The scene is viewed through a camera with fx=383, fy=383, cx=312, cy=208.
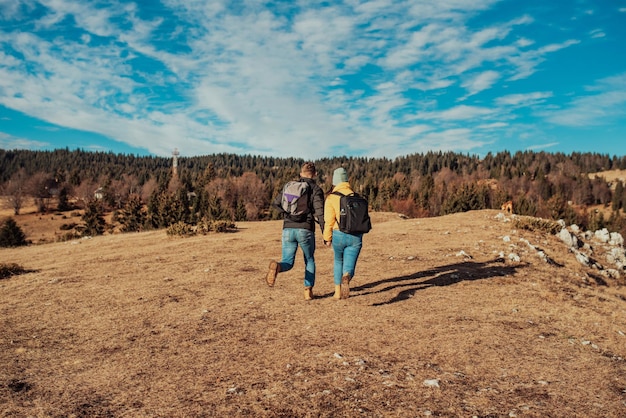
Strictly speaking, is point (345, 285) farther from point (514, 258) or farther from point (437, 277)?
point (514, 258)

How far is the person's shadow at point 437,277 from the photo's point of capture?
30.6ft

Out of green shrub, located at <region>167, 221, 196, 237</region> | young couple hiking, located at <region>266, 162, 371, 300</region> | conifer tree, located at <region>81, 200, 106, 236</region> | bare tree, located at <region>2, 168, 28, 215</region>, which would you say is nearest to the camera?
young couple hiking, located at <region>266, 162, 371, 300</region>

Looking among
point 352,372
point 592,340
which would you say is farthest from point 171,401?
point 592,340

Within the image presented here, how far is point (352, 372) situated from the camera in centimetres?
478

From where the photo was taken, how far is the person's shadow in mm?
9336

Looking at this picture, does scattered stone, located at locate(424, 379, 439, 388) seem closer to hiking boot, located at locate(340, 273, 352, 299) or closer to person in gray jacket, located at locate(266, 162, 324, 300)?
hiking boot, located at locate(340, 273, 352, 299)

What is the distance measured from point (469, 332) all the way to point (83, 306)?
300 inches

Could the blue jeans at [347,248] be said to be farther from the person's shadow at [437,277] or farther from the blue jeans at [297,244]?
the person's shadow at [437,277]

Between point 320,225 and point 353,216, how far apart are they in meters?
0.72

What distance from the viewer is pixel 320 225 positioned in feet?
26.1

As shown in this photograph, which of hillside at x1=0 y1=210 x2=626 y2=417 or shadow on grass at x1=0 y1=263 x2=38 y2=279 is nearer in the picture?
hillside at x1=0 y1=210 x2=626 y2=417

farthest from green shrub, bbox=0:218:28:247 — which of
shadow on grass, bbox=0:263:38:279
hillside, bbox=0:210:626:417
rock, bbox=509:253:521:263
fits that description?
rock, bbox=509:253:521:263

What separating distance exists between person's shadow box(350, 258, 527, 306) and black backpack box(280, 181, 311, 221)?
240cm

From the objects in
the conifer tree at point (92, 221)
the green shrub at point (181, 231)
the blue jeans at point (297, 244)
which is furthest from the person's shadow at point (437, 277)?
the conifer tree at point (92, 221)
